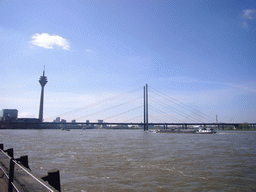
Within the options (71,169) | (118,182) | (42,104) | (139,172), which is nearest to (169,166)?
(139,172)

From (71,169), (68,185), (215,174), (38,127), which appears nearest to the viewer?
(68,185)

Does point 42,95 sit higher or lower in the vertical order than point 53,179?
higher

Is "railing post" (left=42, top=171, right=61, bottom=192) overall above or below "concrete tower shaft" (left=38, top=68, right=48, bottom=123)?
below

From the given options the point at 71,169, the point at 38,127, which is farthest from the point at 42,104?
the point at 71,169

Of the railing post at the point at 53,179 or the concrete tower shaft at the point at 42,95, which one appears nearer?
the railing post at the point at 53,179

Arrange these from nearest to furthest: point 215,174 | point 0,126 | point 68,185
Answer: point 68,185 < point 215,174 < point 0,126

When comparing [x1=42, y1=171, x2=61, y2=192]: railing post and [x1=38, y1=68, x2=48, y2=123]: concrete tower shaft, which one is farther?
[x1=38, y1=68, x2=48, y2=123]: concrete tower shaft

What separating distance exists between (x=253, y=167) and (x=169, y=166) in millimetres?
5243

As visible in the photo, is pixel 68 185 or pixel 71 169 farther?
pixel 71 169

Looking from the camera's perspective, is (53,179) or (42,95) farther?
(42,95)

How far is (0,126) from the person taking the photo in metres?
129

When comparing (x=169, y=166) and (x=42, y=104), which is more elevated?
(x=42, y=104)

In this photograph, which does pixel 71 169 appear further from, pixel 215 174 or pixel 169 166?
pixel 215 174

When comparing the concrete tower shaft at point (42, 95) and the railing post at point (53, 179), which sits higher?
the concrete tower shaft at point (42, 95)
